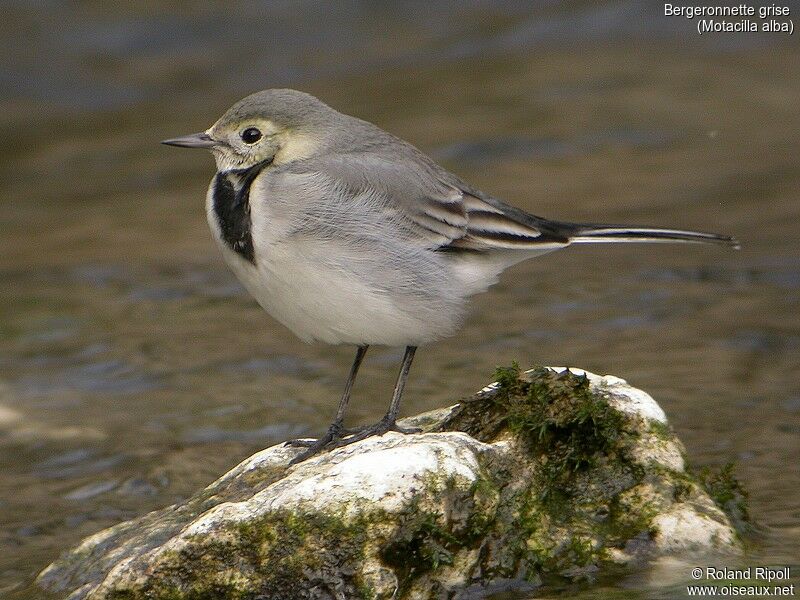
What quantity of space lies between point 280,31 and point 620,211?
799cm

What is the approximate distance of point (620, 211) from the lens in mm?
12984

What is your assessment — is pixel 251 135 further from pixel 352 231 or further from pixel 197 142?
pixel 352 231

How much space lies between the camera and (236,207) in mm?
6492

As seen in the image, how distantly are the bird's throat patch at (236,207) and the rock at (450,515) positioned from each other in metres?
1.10

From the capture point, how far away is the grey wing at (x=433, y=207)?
6.59m

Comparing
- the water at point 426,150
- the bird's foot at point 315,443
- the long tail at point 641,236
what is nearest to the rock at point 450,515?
the bird's foot at point 315,443

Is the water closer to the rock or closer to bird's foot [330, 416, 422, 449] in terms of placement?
the rock

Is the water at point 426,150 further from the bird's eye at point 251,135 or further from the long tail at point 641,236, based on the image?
the bird's eye at point 251,135

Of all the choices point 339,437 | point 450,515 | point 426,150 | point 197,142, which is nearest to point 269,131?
point 197,142

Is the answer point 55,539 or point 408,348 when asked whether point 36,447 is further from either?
point 408,348

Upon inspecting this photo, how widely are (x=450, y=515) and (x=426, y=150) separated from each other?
10.2 m

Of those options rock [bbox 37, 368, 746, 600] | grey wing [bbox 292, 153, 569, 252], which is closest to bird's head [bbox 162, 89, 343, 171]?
grey wing [bbox 292, 153, 569, 252]

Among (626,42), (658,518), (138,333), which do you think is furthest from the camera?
(626,42)

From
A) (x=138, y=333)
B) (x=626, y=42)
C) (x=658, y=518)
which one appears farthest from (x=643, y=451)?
(x=626, y=42)
